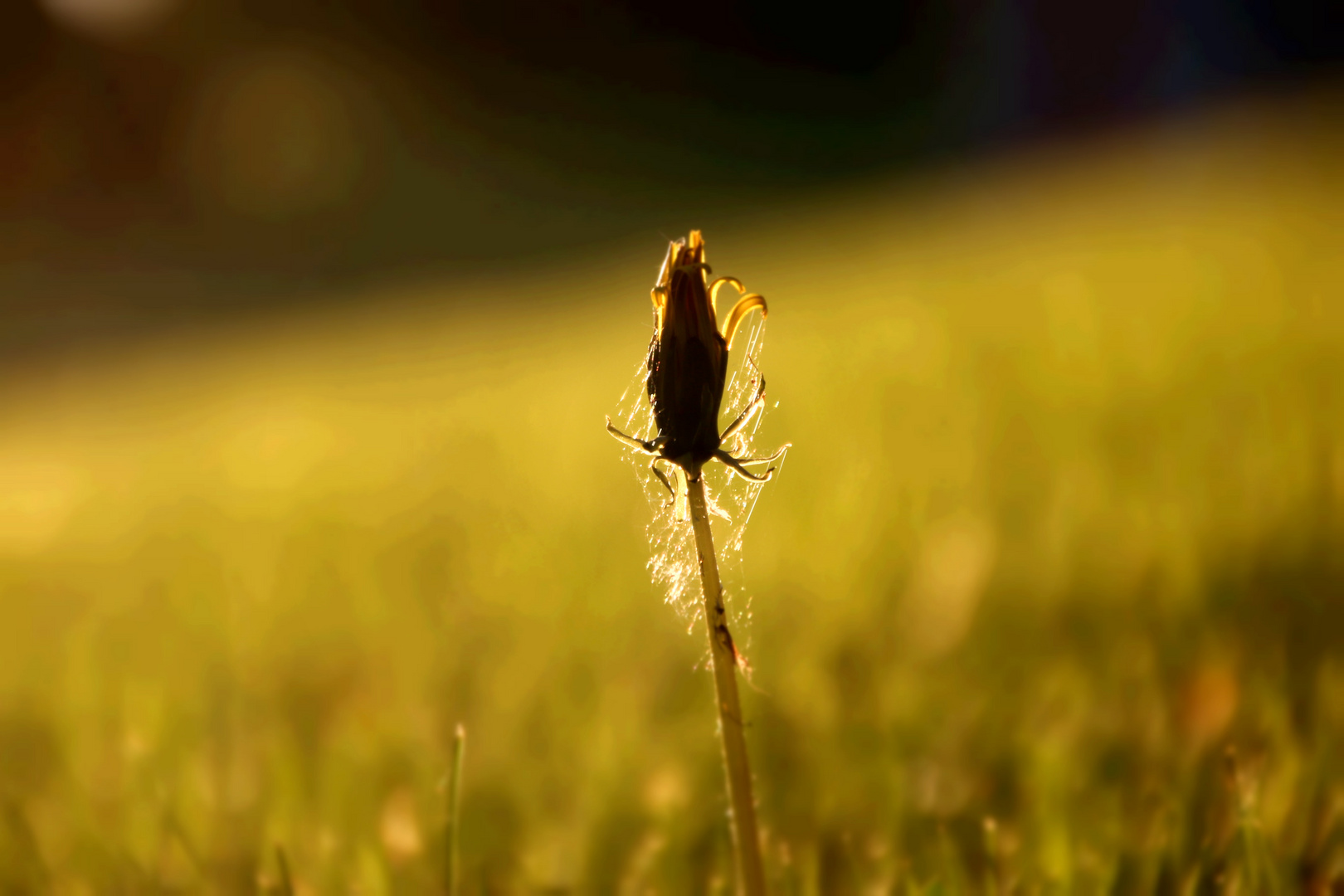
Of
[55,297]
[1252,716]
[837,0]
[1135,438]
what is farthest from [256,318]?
[1252,716]

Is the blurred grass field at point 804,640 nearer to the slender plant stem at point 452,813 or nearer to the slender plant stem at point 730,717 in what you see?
the slender plant stem at point 452,813

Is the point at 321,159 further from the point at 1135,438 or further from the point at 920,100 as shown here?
the point at 1135,438

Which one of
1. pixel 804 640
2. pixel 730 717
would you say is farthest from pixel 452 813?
pixel 804 640

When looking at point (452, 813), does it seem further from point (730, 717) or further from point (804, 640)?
point (804, 640)

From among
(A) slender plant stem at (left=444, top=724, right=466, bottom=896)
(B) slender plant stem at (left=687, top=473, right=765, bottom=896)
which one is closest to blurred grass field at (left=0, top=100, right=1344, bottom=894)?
(A) slender plant stem at (left=444, top=724, right=466, bottom=896)

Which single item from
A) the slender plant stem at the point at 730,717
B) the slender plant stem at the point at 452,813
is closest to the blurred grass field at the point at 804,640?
the slender plant stem at the point at 452,813

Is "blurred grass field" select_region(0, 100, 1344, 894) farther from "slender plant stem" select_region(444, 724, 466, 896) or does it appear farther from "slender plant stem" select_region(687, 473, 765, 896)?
"slender plant stem" select_region(687, 473, 765, 896)
